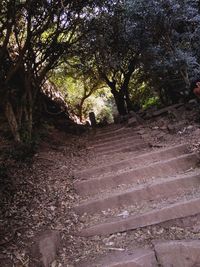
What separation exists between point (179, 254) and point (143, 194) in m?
1.07

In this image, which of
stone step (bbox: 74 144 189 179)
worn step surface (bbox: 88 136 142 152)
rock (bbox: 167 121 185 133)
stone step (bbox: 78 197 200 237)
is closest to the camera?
stone step (bbox: 78 197 200 237)

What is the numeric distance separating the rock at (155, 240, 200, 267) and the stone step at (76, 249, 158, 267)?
0.24 ft

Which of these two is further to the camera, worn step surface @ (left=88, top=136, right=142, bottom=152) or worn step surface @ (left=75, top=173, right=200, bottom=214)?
worn step surface @ (left=88, top=136, right=142, bottom=152)

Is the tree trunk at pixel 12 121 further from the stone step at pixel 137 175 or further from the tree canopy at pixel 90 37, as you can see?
the stone step at pixel 137 175

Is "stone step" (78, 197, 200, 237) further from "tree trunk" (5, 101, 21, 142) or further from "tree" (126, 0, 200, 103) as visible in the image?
"tree" (126, 0, 200, 103)

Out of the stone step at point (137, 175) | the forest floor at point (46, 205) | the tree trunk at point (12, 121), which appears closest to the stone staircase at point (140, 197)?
the stone step at point (137, 175)

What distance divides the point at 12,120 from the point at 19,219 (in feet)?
7.60

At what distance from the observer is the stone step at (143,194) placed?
362 cm

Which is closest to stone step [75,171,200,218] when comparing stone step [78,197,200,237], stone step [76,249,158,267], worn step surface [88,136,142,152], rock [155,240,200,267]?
stone step [78,197,200,237]

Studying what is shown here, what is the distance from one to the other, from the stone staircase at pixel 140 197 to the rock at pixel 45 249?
0.30 meters

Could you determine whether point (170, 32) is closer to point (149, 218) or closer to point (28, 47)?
point (28, 47)

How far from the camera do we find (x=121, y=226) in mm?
3176

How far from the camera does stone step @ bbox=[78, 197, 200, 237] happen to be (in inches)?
123

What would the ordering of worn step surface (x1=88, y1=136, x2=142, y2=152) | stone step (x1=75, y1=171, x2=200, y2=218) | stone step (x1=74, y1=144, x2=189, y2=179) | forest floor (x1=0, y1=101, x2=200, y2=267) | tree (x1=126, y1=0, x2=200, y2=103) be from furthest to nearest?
1. tree (x1=126, y1=0, x2=200, y2=103)
2. worn step surface (x1=88, y1=136, x2=142, y2=152)
3. stone step (x1=74, y1=144, x2=189, y2=179)
4. stone step (x1=75, y1=171, x2=200, y2=218)
5. forest floor (x1=0, y1=101, x2=200, y2=267)
